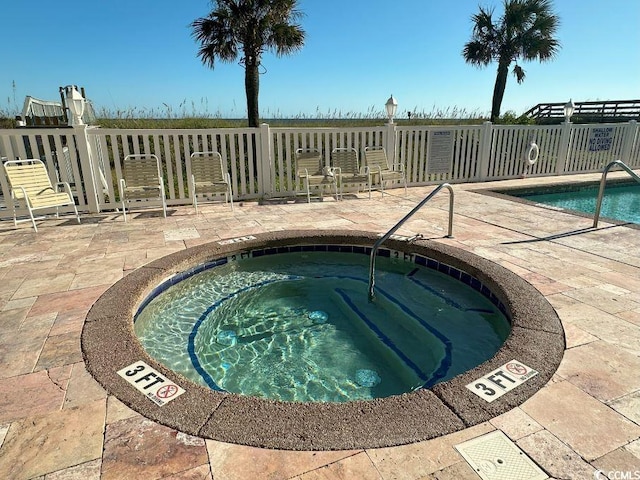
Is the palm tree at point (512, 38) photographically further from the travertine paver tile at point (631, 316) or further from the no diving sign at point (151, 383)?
the no diving sign at point (151, 383)

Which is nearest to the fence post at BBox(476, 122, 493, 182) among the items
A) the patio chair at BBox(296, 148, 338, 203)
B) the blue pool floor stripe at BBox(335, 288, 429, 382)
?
the patio chair at BBox(296, 148, 338, 203)

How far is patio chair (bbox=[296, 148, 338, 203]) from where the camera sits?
20.7 feet

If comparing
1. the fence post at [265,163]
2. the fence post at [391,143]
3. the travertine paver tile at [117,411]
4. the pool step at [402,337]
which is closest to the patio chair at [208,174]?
the fence post at [265,163]

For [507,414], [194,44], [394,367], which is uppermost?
[194,44]

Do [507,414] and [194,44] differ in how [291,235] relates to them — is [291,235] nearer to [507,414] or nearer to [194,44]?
[507,414]

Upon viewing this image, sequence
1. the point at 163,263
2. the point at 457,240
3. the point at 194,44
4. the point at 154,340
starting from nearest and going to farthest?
the point at 154,340
the point at 163,263
the point at 457,240
the point at 194,44

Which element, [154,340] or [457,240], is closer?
[154,340]

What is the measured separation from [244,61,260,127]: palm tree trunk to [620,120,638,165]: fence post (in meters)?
9.88

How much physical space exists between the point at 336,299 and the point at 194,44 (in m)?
10.0

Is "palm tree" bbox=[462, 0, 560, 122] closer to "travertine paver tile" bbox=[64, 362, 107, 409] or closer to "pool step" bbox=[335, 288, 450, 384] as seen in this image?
"pool step" bbox=[335, 288, 450, 384]

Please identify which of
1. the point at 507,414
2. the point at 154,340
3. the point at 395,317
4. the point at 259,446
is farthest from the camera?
the point at 395,317

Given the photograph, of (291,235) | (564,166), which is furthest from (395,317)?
(564,166)

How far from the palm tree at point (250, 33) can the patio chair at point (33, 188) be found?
6.29m

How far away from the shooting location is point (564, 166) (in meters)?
9.27
